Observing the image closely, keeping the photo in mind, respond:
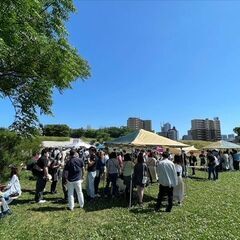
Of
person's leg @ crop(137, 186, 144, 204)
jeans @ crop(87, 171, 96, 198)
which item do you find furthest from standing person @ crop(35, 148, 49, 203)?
person's leg @ crop(137, 186, 144, 204)

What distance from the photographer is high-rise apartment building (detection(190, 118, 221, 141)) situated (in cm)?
16738

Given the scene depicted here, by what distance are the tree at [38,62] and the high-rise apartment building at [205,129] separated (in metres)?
153

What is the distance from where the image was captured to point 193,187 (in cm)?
1916

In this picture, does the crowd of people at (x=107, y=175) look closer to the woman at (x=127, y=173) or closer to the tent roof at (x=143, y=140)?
Answer: the woman at (x=127, y=173)

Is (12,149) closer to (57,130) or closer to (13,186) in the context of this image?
(13,186)

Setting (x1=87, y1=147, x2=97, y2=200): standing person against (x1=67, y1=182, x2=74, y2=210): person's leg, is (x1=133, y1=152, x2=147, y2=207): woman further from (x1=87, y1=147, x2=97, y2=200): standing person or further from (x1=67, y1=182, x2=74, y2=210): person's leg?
(x1=67, y1=182, x2=74, y2=210): person's leg

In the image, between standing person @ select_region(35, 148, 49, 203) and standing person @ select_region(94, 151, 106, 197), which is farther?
standing person @ select_region(94, 151, 106, 197)

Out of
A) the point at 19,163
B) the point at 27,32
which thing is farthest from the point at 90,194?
the point at 19,163

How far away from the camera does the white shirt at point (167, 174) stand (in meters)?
12.0

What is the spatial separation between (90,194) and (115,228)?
4.64 metres

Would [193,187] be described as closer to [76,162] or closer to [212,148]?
[76,162]

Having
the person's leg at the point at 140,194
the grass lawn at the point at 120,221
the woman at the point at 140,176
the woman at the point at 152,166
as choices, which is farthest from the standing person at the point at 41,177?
the woman at the point at 152,166

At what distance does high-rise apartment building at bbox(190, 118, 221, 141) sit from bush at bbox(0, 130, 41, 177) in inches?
5748

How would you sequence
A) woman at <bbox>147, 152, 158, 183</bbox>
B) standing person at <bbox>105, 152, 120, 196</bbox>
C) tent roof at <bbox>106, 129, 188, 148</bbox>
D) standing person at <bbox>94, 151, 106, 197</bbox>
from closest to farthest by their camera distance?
standing person at <bbox>105, 152, 120, 196</bbox>
standing person at <bbox>94, 151, 106, 197</bbox>
tent roof at <bbox>106, 129, 188, 148</bbox>
woman at <bbox>147, 152, 158, 183</bbox>
